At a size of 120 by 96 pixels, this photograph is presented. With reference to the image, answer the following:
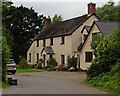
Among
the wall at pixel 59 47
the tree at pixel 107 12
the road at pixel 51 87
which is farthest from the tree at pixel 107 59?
the tree at pixel 107 12

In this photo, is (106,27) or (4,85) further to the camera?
(106,27)

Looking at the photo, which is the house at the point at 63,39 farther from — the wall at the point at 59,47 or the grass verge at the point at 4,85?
the grass verge at the point at 4,85

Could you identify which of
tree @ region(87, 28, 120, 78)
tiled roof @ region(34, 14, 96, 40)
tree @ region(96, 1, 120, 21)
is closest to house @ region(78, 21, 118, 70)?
tiled roof @ region(34, 14, 96, 40)

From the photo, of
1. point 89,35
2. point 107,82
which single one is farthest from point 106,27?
point 107,82

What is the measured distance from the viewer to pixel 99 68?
2691 centimetres

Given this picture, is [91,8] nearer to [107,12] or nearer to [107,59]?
[107,59]

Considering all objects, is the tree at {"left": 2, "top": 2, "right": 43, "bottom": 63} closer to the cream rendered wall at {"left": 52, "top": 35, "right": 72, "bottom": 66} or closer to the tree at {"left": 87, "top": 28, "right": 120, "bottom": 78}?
the cream rendered wall at {"left": 52, "top": 35, "right": 72, "bottom": 66}

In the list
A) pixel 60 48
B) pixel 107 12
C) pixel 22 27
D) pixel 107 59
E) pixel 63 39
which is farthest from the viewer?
pixel 107 12

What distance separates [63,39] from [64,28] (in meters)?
2.46

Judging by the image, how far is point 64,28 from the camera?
5241 centimetres

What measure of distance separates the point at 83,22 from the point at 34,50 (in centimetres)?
1569

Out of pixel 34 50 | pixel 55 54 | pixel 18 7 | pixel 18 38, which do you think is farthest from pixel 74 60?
pixel 18 7

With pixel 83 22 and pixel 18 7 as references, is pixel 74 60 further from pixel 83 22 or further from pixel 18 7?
pixel 18 7

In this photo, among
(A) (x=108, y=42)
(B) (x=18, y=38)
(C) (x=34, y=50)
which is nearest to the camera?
(A) (x=108, y=42)
